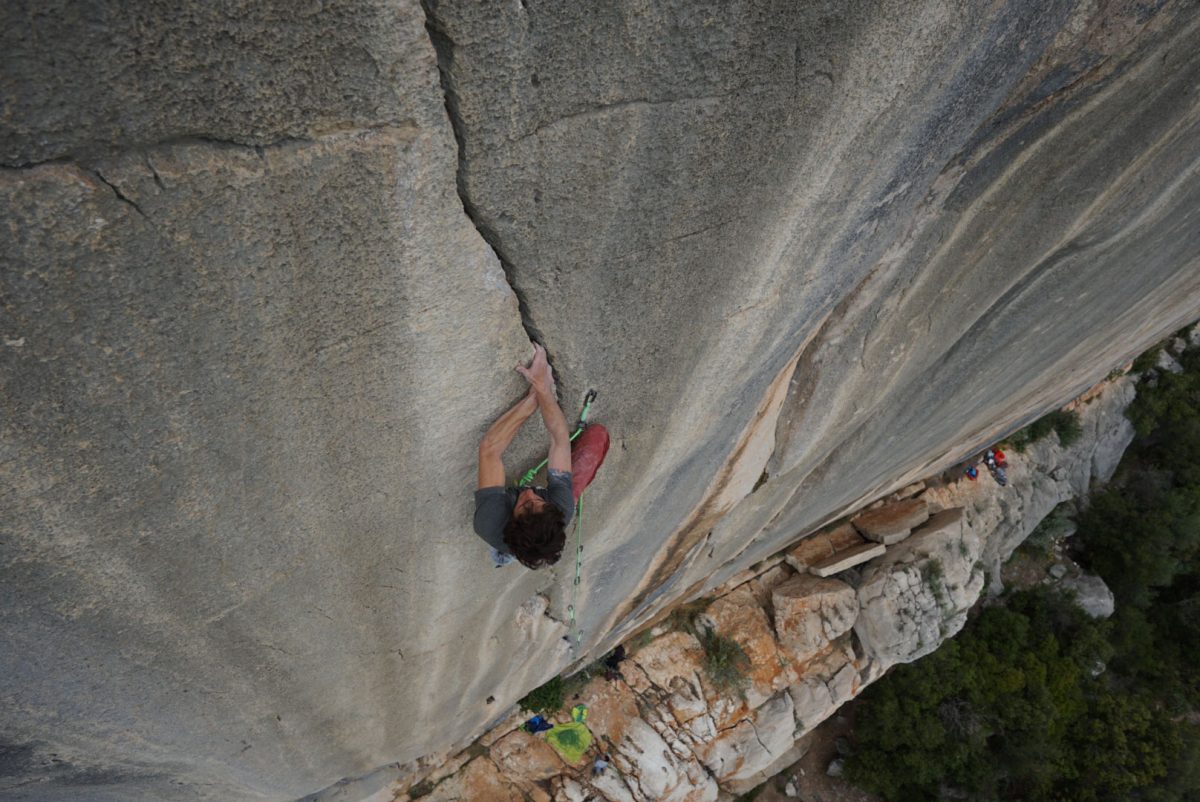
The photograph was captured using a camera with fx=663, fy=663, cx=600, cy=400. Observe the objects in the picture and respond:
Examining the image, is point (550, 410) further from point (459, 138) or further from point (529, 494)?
point (459, 138)

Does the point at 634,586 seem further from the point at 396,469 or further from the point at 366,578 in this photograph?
the point at 396,469

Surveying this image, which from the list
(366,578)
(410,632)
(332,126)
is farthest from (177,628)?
(332,126)

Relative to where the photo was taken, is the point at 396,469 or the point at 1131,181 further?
the point at 1131,181

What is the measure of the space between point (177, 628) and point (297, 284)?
54.7 inches

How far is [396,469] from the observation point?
206 cm

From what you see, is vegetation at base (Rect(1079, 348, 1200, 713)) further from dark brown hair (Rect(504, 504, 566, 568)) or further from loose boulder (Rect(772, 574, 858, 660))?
dark brown hair (Rect(504, 504, 566, 568))

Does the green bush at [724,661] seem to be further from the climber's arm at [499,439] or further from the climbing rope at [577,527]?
the climber's arm at [499,439]

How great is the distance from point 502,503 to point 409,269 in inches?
38.5

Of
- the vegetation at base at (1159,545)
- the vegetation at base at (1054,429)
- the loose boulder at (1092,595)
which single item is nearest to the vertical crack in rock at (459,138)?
the vegetation at base at (1054,429)

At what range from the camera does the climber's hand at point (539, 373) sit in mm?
1972

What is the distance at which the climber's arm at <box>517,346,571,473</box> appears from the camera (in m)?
1.99

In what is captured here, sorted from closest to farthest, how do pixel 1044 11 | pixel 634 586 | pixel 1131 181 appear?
pixel 1044 11
pixel 1131 181
pixel 634 586

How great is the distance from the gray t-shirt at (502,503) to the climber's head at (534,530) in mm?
37

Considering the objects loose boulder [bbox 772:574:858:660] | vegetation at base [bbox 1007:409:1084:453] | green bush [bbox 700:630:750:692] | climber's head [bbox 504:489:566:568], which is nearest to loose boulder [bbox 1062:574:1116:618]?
vegetation at base [bbox 1007:409:1084:453]
